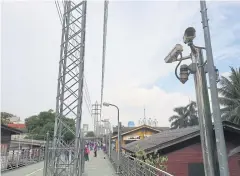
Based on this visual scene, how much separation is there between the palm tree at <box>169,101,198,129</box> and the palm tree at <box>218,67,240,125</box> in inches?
1207

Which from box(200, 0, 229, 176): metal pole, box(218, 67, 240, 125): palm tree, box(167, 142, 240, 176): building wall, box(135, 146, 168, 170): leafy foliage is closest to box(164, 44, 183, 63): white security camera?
box(200, 0, 229, 176): metal pole

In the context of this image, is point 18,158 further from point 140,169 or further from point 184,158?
point 140,169

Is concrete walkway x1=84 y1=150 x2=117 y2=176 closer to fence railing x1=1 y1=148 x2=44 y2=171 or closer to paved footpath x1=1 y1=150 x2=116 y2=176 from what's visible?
paved footpath x1=1 y1=150 x2=116 y2=176

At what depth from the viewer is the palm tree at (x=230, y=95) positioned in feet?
99.6

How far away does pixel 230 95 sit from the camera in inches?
1241

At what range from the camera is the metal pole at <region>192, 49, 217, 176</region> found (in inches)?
168

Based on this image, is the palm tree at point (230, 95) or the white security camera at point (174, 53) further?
the palm tree at point (230, 95)

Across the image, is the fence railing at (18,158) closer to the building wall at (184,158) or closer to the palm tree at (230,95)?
the building wall at (184,158)

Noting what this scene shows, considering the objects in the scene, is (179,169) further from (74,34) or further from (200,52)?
(74,34)

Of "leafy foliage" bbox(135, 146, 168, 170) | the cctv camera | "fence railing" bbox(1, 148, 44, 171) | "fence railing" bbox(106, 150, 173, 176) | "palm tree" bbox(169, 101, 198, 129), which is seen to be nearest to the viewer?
the cctv camera

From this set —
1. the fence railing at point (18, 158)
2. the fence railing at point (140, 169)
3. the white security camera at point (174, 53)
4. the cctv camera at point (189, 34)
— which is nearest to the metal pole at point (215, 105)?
the cctv camera at point (189, 34)

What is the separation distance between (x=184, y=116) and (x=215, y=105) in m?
61.8

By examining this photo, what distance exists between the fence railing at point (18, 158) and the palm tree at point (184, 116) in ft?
134

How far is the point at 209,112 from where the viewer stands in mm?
4492
